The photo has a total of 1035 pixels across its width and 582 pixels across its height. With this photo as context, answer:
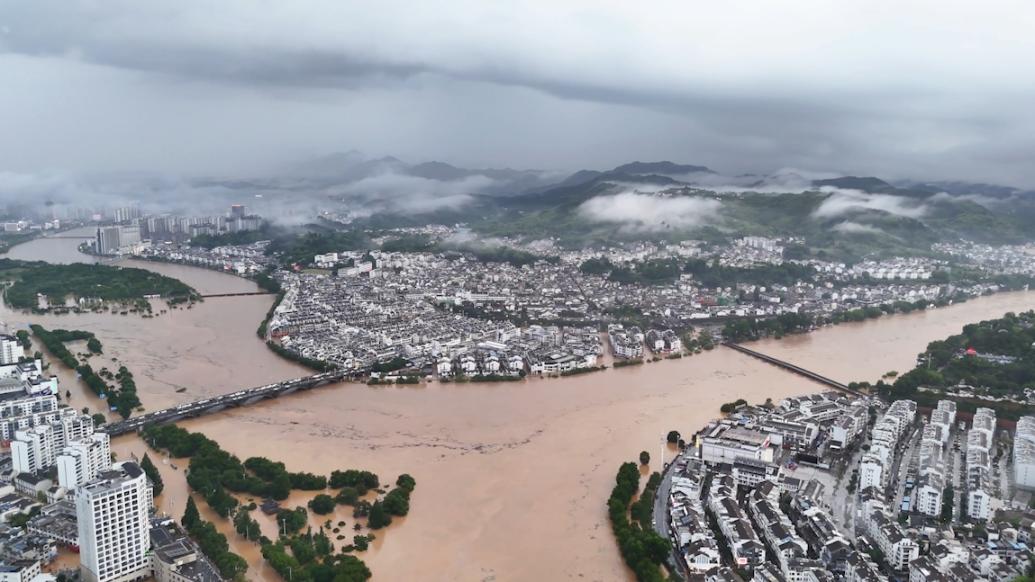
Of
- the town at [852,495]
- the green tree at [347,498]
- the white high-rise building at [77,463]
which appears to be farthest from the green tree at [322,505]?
the town at [852,495]

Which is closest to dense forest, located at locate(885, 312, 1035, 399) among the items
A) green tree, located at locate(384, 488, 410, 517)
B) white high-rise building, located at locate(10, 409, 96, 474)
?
green tree, located at locate(384, 488, 410, 517)

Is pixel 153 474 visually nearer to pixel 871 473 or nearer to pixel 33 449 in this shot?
pixel 33 449

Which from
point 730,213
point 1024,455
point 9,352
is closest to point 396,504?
point 1024,455

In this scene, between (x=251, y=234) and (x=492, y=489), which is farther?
(x=251, y=234)

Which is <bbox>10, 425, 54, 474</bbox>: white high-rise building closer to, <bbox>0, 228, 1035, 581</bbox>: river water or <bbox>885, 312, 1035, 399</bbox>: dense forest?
<bbox>0, 228, 1035, 581</bbox>: river water

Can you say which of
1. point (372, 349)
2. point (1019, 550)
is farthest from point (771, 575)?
point (372, 349)

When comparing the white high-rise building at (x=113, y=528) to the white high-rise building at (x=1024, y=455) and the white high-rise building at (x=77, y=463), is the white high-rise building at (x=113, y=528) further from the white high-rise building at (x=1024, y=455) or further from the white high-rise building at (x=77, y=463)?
the white high-rise building at (x=1024, y=455)

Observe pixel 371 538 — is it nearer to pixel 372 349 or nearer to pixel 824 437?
pixel 824 437
